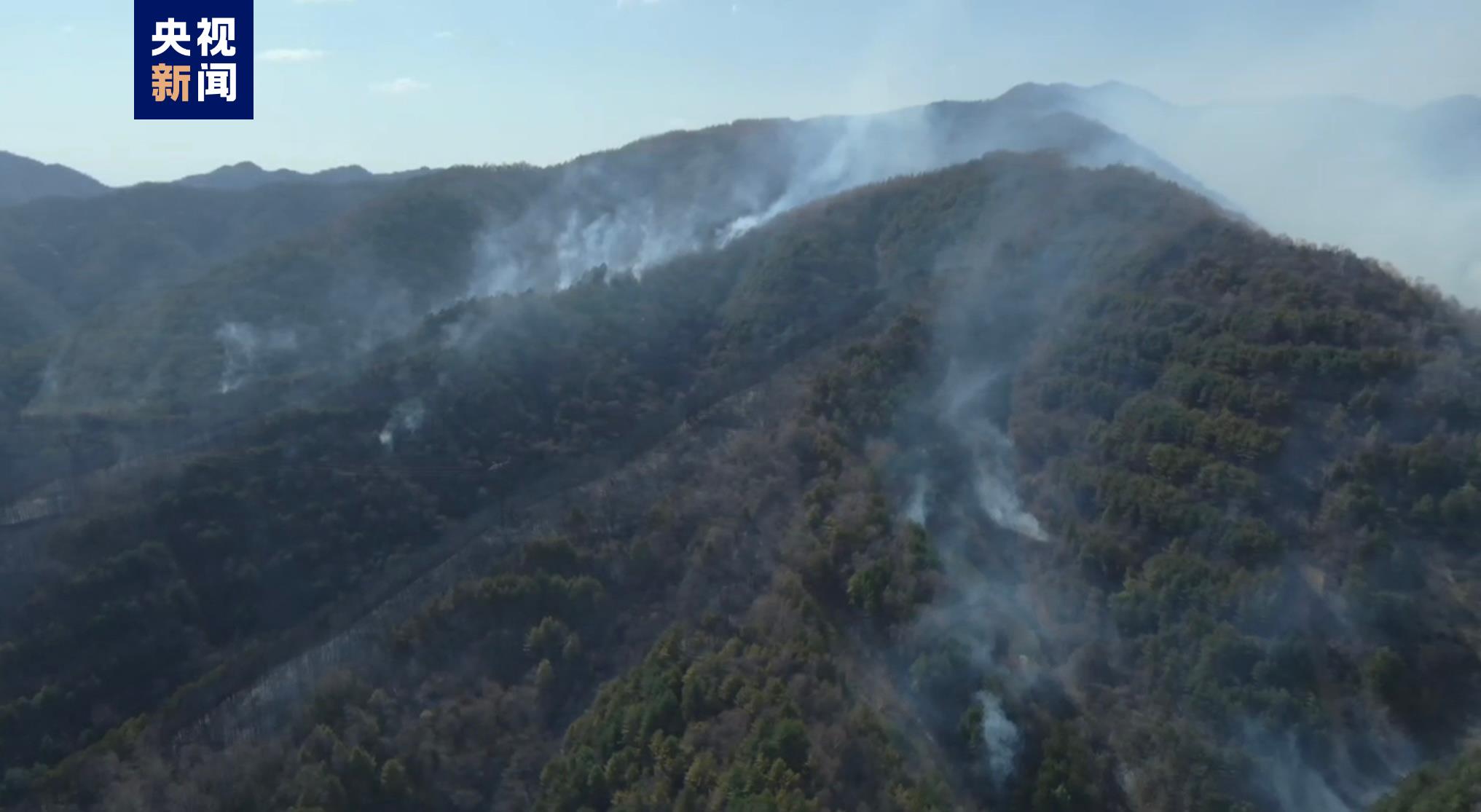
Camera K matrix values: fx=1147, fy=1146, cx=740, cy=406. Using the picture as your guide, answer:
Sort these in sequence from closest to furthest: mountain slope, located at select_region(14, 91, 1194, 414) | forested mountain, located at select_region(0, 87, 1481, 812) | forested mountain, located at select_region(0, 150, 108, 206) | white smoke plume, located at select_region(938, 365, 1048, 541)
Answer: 1. forested mountain, located at select_region(0, 87, 1481, 812)
2. white smoke plume, located at select_region(938, 365, 1048, 541)
3. mountain slope, located at select_region(14, 91, 1194, 414)
4. forested mountain, located at select_region(0, 150, 108, 206)

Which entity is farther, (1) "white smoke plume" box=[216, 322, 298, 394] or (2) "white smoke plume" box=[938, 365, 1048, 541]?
(1) "white smoke plume" box=[216, 322, 298, 394]

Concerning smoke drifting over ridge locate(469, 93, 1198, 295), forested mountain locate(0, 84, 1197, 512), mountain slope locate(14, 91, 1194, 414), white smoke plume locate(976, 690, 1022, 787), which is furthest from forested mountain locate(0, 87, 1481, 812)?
smoke drifting over ridge locate(469, 93, 1198, 295)

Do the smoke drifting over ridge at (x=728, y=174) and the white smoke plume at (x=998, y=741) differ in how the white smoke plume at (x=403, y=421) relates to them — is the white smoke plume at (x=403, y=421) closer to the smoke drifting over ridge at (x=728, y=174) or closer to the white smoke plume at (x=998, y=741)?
the smoke drifting over ridge at (x=728, y=174)

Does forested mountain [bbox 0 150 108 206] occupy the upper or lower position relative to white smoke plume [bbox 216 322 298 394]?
upper

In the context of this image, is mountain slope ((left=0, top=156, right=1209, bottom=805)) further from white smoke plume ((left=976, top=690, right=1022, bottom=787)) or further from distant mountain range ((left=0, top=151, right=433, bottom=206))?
distant mountain range ((left=0, top=151, right=433, bottom=206))

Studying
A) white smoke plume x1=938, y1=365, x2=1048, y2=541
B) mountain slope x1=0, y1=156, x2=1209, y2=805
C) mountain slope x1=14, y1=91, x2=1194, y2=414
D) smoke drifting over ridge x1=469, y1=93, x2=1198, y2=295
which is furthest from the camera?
smoke drifting over ridge x1=469, y1=93, x2=1198, y2=295

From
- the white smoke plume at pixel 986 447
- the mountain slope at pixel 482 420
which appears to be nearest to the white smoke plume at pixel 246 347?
the mountain slope at pixel 482 420

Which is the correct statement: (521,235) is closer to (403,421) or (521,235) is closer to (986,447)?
(403,421)

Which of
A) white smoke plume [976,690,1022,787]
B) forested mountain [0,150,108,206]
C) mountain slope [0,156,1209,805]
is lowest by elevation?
white smoke plume [976,690,1022,787]
